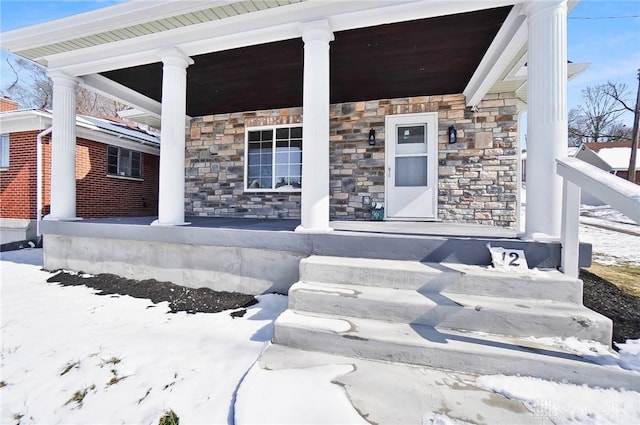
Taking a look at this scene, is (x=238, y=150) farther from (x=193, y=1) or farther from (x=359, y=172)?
(x=193, y=1)

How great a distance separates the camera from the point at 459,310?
218cm

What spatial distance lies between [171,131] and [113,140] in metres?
5.83

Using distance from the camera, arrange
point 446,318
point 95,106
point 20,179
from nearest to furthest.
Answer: point 446,318, point 20,179, point 95,106

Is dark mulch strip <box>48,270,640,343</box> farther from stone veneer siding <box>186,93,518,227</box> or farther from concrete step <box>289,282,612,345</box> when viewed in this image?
stone veneer siding <box>186,93,518,227</box>

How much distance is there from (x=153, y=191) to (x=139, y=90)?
4.93m

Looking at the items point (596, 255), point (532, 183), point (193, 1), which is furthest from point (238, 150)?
point (596, 255)

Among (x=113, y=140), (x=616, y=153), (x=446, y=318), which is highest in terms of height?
(x=616, y=153)

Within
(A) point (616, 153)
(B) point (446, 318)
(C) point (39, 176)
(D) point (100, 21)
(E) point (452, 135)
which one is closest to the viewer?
(B) point (446, 318)

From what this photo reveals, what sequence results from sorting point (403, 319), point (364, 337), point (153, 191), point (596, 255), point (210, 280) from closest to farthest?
point (364, 337) < point (403, 319) < point (210, 280) < point (596, 255) < point (153, 191)

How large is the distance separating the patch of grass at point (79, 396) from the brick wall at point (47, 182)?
6960mm

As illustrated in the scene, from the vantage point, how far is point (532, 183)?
2740 millimetres

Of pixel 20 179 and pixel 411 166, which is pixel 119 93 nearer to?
pixel 20 179

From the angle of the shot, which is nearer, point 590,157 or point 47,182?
point 590,157

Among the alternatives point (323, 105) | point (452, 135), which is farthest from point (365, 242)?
point (452, 135)
